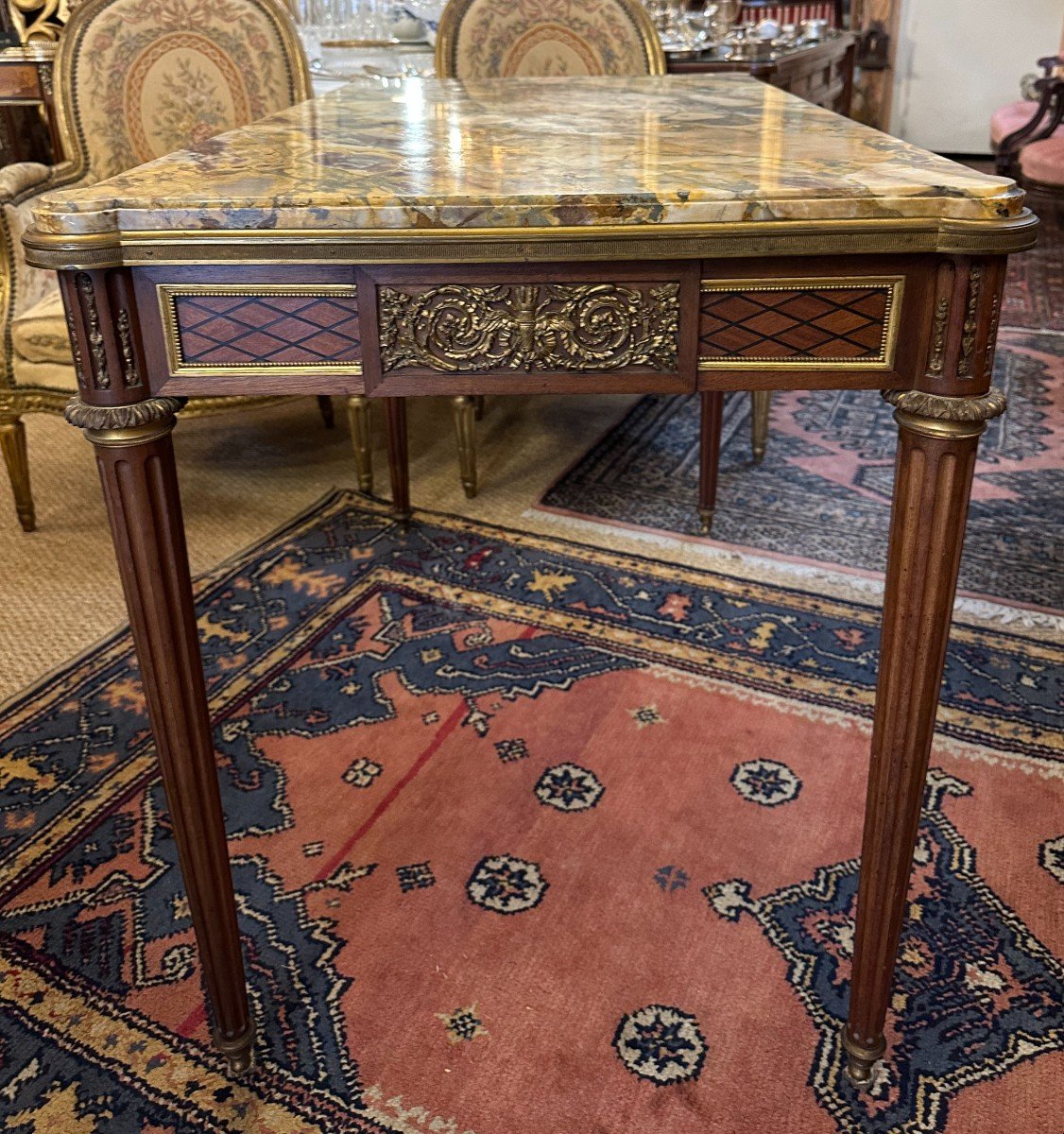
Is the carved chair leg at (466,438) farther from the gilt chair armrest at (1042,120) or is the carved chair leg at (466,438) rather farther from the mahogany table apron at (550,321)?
the gilt chair armrest at (1042,120)

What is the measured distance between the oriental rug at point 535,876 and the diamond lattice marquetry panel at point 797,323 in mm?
799

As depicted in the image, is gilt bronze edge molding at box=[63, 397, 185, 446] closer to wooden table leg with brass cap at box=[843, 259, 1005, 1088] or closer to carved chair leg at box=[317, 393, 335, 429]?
wooden table leg with brass cap at box=[843, 259, 1005, 1088]

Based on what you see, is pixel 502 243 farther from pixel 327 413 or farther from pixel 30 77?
pixel 30 77

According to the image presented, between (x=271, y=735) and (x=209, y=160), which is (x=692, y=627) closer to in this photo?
(x=271, y=735)

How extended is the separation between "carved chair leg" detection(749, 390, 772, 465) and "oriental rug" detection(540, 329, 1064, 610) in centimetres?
4

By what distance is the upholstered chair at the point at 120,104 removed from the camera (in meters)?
2.42

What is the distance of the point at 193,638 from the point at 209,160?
459mm

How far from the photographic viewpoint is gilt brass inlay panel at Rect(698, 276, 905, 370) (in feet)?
3.03

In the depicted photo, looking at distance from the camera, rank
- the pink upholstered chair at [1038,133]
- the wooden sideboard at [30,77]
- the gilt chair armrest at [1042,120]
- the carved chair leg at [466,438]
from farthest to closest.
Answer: the gilt chair armrest at [1042,120] < the pink upholstered chair at [1038,133] < the wooden sideboard at [30,77] < the carved chair leg at [466,438]

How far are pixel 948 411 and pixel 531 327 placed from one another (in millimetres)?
349

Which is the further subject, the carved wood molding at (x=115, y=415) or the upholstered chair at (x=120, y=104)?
the upholstered chair at (x=120, y=104)

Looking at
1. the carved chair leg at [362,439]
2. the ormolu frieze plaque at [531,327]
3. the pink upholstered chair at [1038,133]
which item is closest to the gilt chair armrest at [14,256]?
the carved chair leg at [362,439]

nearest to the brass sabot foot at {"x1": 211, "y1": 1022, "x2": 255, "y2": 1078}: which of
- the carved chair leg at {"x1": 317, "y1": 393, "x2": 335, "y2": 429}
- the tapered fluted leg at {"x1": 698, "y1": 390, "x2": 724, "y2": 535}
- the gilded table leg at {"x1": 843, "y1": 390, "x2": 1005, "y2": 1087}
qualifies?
the gilded table leg at {"x1": 843, "y1": 390, "x2": 1005, "y2": 1087}

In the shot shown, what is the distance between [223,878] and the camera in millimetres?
1210
